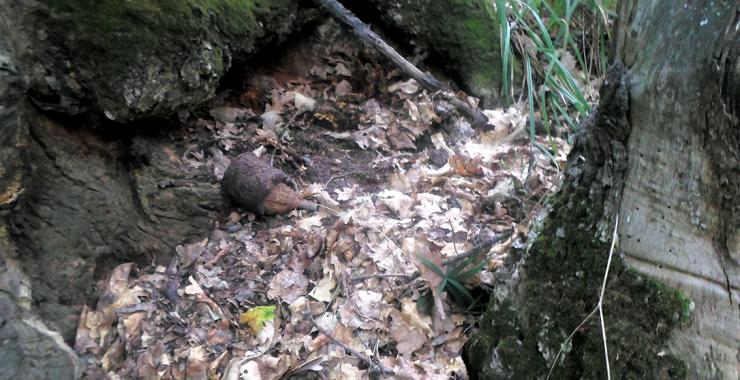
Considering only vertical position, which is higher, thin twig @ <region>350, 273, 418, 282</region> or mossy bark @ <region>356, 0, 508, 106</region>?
mossy bark @ <region>356, 0, 508, 106</region>

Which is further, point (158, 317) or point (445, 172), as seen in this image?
point (445, 172)

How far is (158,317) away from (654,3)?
2882 millimetres

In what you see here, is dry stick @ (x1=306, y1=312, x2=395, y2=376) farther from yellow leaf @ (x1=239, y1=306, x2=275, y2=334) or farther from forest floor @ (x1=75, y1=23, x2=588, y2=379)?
yellow leaf @ (x1=239, y1=306, x2=275, y2=334)

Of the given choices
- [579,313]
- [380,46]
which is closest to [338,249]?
[579,313]

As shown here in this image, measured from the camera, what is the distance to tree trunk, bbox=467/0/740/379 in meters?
1.52

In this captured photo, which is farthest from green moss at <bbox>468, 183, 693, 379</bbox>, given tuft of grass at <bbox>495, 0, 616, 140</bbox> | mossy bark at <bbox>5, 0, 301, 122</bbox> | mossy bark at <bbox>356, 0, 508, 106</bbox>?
mossy bark at <bbox>356, 0, 508, 106</bbox>

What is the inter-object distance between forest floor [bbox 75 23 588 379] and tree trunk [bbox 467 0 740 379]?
487 mm

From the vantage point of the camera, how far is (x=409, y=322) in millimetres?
2707

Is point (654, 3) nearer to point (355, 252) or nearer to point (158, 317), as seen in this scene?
point (355, 252)

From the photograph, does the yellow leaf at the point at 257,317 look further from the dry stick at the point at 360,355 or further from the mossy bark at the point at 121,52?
the mossy bark at the point at 121,52

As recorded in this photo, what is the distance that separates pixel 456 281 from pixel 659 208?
3.81ft

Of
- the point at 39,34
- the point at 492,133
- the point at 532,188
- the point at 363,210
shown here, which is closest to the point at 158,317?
the point at 363,210

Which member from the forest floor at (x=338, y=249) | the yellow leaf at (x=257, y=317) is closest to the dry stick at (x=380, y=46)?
the forest floor at (x=338, y=249)

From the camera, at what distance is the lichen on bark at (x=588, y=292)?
1.71 m
